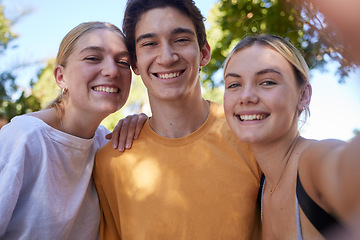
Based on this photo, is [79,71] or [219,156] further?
[79,71]

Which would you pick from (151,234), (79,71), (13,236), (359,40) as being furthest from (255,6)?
(359,40)

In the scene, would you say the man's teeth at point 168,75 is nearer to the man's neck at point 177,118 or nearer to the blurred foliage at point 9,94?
the man's neck at point 177,118

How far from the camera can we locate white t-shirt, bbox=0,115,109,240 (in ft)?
7.09

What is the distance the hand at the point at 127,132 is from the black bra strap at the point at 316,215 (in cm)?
145

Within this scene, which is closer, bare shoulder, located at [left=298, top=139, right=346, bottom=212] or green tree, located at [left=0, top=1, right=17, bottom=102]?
bare shoulder, located at [left=298, top=139, right=346, bottom=212]

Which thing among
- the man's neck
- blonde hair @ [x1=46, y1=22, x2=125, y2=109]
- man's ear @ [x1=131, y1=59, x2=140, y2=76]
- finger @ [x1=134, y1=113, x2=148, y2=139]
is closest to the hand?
finger @ [x1=134, y1=113, x2=148, y2=139]

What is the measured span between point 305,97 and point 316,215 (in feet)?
2.88

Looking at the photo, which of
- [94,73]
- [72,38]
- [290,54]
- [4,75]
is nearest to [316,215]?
[290,54]

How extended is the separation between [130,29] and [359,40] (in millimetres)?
2617

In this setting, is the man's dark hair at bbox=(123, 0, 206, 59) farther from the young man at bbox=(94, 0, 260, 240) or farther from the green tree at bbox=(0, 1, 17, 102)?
the green tree at bbox=(0, 1, 17, 102)

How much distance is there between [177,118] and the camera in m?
2.72

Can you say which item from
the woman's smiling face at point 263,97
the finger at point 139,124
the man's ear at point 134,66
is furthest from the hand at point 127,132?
the woman's smiling face at point 263,97

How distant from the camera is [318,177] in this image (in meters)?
1.28

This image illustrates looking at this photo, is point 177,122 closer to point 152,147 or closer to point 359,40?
point 152,147
